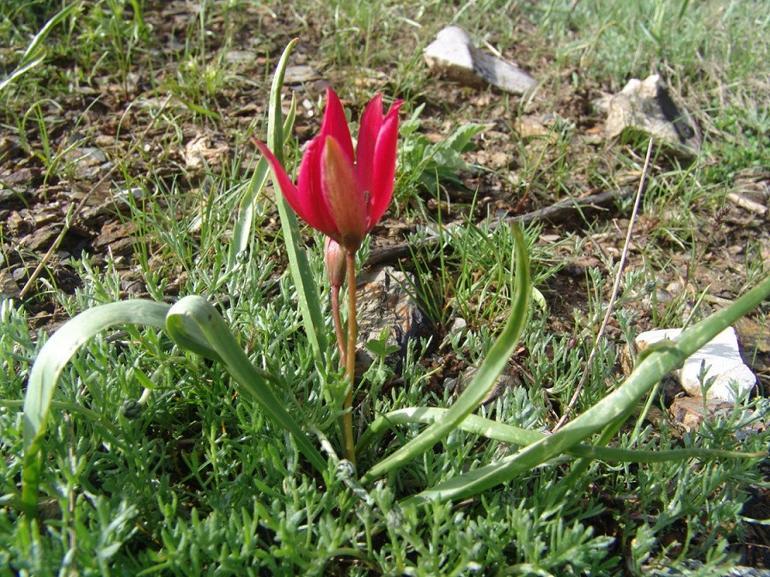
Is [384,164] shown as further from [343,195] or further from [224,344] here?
[224,344]

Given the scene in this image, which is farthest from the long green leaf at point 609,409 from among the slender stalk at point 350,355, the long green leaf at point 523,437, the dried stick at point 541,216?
the dried stick at point 541,216

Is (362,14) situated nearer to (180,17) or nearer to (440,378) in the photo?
(180,17)

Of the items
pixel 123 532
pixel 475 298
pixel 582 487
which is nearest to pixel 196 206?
pixel 475 298

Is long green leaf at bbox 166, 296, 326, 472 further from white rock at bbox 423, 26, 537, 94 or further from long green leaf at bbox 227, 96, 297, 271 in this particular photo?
white rock at bbox 423, 26, 537, 94

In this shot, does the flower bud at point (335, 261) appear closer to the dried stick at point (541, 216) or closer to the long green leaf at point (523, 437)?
the long green leaf at point (523, 437)

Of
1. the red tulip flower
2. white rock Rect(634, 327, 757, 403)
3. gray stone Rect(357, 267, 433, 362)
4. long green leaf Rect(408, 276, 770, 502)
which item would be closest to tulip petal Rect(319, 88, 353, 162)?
the red tulip flower

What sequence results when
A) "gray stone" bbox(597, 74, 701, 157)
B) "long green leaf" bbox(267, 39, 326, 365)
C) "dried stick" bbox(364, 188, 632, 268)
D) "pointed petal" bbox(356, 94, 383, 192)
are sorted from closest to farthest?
"pointed petal" bbox(356, 94, 383, 192) → "long green leaf" bbox(267, 39, 326, 365) → "dried stick" bbox(364, 188, 632, 268) → "gray stone" bbox(597, 74, 701, 157)

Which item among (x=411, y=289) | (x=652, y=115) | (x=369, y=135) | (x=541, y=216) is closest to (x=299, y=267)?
(x=369, y=135)
